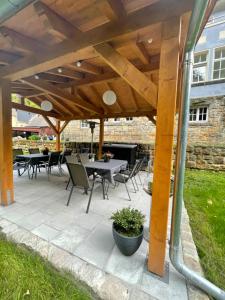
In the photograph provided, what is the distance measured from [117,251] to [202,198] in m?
2.77

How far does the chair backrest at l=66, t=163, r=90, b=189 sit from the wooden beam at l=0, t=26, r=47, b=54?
175 cm

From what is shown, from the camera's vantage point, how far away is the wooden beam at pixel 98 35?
4.36ft

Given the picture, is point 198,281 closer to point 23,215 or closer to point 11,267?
point 11,267

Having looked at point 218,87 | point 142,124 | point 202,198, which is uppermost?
point 218,87

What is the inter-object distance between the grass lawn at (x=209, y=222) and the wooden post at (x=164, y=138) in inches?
23.9

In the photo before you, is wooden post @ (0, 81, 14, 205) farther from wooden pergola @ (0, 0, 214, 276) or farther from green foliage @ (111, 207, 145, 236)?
green foliage @ (111, 207, 145, 236)

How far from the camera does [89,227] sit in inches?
89.6

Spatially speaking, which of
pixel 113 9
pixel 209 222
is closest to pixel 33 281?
pixel 113 9

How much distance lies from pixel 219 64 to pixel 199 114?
9.31 ft

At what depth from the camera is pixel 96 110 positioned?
603cm

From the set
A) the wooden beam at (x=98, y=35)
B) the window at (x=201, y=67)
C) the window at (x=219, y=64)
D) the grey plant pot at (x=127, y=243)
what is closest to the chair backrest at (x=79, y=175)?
the grey plant pot at (x=127, y=243)

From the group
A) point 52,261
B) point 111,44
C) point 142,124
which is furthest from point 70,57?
point 142,124

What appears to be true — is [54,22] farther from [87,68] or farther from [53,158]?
[53,158]

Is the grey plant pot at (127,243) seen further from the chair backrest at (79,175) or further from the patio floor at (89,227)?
the chair backrest at (79,175)
